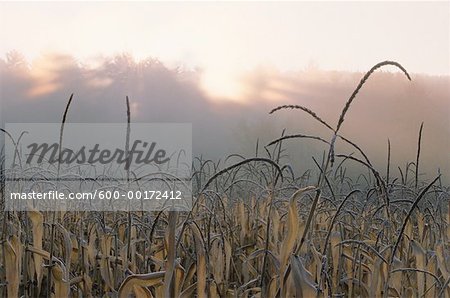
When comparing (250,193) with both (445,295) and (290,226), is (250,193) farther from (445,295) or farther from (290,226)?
(290,226)

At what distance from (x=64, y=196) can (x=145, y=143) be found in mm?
712

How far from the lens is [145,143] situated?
332 centimetres

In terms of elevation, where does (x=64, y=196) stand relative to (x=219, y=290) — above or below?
above

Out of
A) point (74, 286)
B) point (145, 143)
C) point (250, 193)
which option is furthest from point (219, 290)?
point (250, 193)

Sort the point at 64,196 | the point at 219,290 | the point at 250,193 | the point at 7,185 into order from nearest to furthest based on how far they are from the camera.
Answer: the point at 219,290
the point at 7,185
the point at 64,196
the point at 250,193

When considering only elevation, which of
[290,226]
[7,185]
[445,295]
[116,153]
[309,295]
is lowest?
[445,295]

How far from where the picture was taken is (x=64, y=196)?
2.77 meters

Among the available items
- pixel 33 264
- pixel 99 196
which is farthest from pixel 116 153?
pixel 33 264

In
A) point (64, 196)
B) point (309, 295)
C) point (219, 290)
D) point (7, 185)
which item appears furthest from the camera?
point (64, 196)

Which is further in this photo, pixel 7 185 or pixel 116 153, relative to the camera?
pixel 116 153

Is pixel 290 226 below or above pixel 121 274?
above

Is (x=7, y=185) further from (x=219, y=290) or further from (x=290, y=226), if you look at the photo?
(x=290, y=226)

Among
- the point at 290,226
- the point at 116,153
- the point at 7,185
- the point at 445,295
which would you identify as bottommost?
the point at 445,295

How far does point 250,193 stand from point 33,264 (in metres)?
2.15
